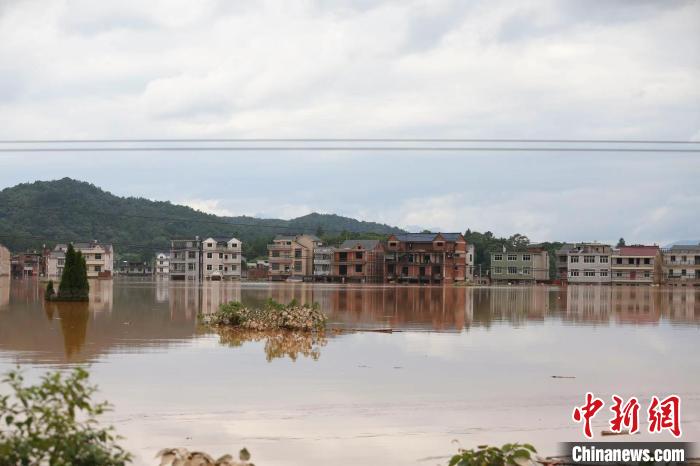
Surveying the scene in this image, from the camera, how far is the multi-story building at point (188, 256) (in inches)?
5522

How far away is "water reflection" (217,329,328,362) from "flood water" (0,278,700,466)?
0.06 meters

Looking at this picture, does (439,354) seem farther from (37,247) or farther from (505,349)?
(37,247)

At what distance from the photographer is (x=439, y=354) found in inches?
761

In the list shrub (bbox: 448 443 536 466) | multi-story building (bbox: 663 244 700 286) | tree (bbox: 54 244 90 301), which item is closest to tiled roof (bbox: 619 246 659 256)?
multi-story building (bbox: 663 244 700 286)

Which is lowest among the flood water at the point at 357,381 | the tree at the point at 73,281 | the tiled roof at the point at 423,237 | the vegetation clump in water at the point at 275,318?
the flood water at the point at 357,381

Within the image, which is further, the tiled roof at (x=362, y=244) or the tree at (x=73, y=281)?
the tiled roof at (x=362, y=244)

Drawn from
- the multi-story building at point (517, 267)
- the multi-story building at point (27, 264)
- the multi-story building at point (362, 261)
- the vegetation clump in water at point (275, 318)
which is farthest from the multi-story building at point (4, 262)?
the vegetation clump in water at point (275, 318)

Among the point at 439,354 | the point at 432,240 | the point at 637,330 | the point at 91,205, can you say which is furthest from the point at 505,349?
the point at 91,205

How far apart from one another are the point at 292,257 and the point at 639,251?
5328 cm

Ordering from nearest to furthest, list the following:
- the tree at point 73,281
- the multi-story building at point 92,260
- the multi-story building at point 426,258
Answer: the tree at point 73,281, the multi-story building at point 426,258, the multi-story building at point 92,260

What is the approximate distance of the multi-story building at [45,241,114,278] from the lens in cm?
12944

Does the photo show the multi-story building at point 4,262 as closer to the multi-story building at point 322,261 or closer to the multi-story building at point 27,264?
the multi-story building at point 27,264

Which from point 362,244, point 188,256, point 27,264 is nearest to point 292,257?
point 362,244

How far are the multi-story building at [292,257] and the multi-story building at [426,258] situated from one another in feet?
57.8
